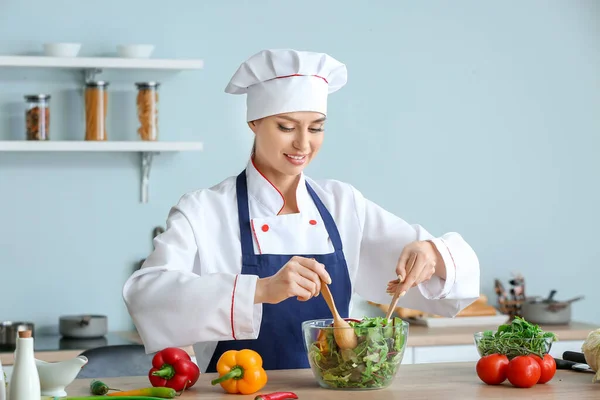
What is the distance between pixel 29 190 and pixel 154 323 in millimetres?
1826

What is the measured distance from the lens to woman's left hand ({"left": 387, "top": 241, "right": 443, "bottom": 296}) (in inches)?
81.2

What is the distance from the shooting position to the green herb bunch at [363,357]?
182 cm

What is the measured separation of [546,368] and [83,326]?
201cm

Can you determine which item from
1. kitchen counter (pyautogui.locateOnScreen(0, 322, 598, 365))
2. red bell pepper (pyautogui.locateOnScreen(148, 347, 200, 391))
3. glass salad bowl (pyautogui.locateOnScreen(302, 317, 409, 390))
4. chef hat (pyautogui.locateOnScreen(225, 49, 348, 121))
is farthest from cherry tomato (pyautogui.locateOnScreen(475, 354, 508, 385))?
kitchen counter (pyautogui.locateOnScreen(0, 322, 598, 365))

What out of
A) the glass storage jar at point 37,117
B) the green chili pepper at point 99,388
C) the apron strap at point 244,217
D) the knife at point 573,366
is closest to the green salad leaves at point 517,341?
the knife at point 573,366

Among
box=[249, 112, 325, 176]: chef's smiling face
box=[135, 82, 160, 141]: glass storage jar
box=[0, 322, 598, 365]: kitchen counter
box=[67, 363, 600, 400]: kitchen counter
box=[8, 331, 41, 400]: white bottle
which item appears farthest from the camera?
box=[135, 82, 160, 141]: glass storage jar

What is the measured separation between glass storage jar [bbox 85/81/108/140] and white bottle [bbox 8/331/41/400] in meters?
2.04

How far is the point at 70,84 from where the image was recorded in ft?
12.0

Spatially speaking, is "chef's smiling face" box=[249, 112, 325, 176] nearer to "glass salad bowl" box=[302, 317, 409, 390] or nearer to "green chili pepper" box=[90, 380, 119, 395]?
"glass salad bowl" box=[302, 317, 409, 390]

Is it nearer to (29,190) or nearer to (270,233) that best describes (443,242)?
(270,233)

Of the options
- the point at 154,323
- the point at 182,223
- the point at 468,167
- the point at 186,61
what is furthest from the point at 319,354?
the point at 468,167

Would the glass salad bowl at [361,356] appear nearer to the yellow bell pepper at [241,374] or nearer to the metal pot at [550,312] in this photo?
the yellow bell pepper at [241,374]

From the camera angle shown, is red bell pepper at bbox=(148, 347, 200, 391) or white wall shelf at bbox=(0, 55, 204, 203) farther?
white wall shelf at bbox=(0, 55, 204, 203)

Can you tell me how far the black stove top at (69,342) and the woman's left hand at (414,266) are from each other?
1.54 m
